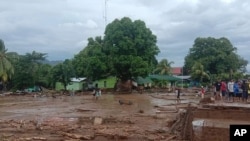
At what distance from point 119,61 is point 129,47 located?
89.5 inches

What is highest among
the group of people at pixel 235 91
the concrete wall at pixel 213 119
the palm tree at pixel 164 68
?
the palm tree at pixel 164 68

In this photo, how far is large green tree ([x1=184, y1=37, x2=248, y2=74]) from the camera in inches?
2825

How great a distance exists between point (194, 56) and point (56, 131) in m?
67.6

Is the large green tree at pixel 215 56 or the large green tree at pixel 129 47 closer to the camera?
the large green tree at pixel 129 47

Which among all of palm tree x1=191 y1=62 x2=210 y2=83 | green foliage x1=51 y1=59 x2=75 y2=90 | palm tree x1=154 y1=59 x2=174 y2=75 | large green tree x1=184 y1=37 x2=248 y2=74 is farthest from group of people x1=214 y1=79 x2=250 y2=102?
palm tree x1=154 y1=59 x2=174 y2=75

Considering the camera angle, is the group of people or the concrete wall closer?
the concrete wall

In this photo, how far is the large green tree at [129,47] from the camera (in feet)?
156

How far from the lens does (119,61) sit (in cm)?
4766

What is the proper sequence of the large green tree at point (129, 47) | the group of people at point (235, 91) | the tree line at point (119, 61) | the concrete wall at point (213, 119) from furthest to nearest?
the tree line at point (119, 61) < the large green tree at point (129, 47) < the group of people at point (235, 91) < the concrete wall at point (213, 119)

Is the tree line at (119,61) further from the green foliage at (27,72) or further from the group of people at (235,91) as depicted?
the group of people at (235,91)

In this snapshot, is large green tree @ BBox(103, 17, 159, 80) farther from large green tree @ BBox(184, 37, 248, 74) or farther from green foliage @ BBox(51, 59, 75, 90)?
large green tree @ BBox(184, 37, 248, 74)

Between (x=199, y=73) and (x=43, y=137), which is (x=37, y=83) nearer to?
(x=199, y=73)

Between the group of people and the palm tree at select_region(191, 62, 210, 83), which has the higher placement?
the palm tree at select_region(191, 62, 210, 83)

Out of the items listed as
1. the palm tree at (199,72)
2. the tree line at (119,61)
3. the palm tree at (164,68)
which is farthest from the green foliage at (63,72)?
the palm tree at (164,68)
